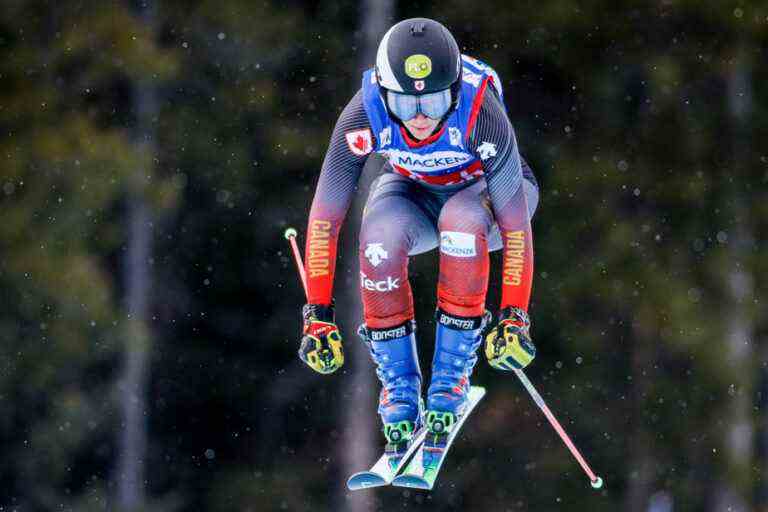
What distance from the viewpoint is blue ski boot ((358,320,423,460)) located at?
262 inches

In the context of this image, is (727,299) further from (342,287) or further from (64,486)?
(64,486)

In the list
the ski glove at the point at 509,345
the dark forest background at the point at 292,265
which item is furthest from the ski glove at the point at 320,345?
the dark forest background at the point at 292,265

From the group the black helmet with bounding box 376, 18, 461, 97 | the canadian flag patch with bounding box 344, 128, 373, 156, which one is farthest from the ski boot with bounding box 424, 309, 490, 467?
the black helmet with bounding box 376, 18, 461, 97

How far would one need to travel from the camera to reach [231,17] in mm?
15859

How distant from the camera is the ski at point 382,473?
6430mm

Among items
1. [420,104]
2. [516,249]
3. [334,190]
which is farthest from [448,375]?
[420,104]

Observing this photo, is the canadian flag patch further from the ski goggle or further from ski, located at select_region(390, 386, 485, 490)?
ski, located at select_region(390, 386, 485, 490)

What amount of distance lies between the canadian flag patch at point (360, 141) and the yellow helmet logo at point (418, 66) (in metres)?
0.39

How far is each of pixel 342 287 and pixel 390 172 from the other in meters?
8.77

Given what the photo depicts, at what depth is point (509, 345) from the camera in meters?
6.40

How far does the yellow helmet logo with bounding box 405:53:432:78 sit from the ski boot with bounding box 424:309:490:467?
1.16 metres

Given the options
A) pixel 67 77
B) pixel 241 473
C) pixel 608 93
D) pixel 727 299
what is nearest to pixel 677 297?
pixel 727 299

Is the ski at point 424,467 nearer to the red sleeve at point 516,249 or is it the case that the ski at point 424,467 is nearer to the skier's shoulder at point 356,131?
the red sleeve at point 516,249

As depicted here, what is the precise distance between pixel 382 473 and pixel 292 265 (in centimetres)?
1014
